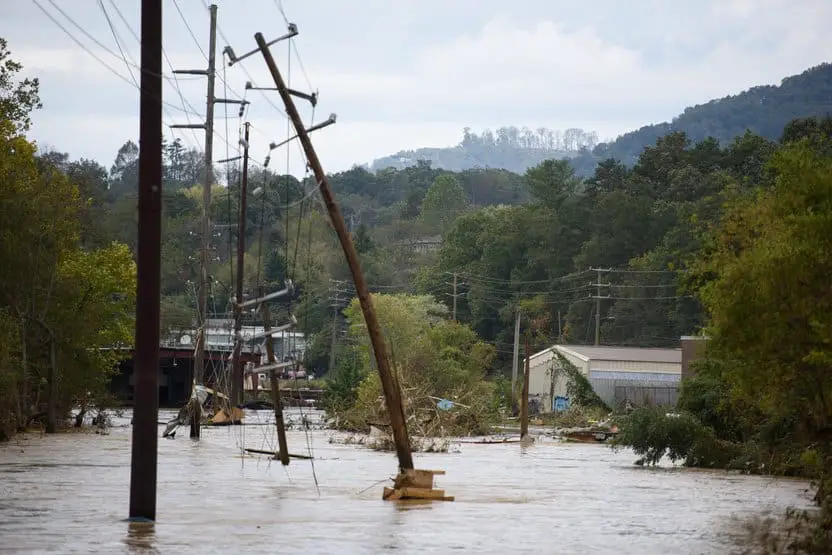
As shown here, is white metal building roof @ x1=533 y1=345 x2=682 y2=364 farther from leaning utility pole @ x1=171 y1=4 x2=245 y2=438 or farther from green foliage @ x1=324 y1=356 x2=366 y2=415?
leaning utility pole @ x1=171 y1=4 x2=245 y2=438

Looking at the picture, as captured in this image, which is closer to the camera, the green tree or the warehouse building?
the warehouse building

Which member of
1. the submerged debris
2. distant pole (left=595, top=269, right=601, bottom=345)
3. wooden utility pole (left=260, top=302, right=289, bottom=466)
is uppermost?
distant pole (left=595, top=269, right=601, bottom=345)

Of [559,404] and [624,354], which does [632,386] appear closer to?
[624,354]

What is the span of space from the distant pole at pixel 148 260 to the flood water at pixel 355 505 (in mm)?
1124

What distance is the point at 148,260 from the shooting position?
19094 millimetres

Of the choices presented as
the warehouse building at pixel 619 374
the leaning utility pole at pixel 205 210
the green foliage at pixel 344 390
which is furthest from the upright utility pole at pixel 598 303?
the leaning utility pole at pixel 205 210

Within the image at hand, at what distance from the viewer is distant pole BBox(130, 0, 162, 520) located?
1891 cm

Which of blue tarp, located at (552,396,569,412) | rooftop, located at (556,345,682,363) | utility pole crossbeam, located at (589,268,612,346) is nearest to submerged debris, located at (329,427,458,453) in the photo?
blue tarp, located at (552,396,569,412)

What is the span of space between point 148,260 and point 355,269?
7.44m

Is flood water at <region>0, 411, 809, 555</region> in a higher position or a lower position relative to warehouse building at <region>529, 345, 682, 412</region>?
lower

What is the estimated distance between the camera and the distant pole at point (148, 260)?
62.0ft

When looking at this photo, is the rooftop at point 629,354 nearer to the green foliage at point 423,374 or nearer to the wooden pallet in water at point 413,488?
the green foliage at point 423,374

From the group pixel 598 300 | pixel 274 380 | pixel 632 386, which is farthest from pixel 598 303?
pixel 274 380

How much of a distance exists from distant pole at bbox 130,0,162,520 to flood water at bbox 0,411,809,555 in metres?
1.12
